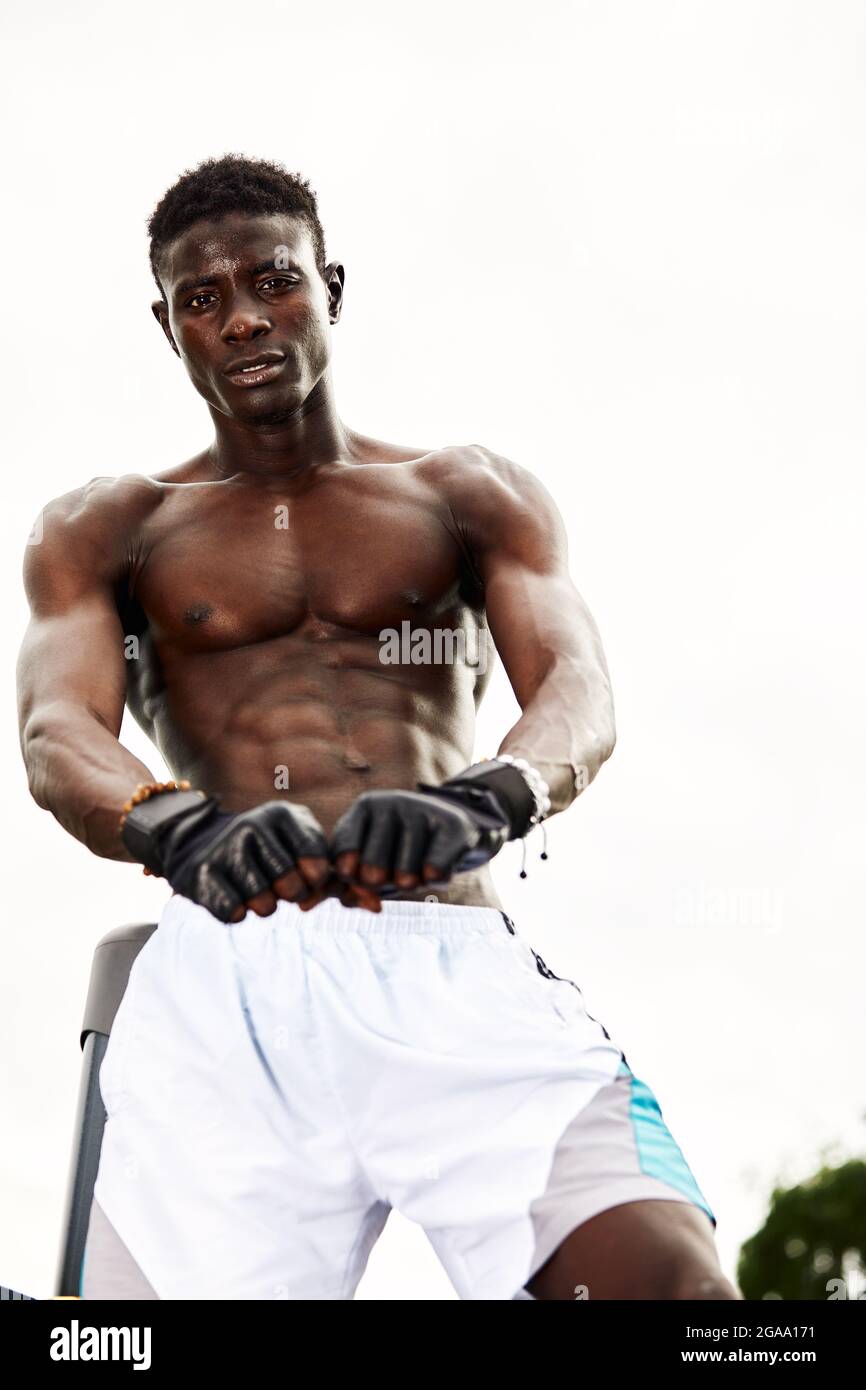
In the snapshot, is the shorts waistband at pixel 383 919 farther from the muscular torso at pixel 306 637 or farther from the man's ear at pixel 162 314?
the man's ear at pixel 162 314

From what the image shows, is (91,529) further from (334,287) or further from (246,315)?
(334,287)

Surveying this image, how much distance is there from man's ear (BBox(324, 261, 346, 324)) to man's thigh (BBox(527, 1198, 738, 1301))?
6.34 feet

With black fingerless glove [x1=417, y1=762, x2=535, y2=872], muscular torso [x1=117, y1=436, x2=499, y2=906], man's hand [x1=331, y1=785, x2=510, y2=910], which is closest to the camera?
man's hand [x1=331, y1=785, x2=510, y2=910]

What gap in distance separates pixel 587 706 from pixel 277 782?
0.54m

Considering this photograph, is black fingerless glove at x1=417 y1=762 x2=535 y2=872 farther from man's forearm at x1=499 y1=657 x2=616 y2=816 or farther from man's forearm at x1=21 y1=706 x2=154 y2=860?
man's forearm at x1=21 y1=706 x2=154 y2=860

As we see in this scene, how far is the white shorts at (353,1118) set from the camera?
2072 millimetres

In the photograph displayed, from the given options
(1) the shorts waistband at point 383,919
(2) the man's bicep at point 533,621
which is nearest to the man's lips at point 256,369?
(2) the man's bicep at point 533,621

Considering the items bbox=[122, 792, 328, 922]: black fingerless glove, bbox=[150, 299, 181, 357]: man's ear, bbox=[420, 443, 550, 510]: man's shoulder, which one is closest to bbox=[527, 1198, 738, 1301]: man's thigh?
bbox=[122, 792, 328, 922]: black fingerless glove

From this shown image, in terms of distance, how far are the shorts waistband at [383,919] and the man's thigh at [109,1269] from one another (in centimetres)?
49

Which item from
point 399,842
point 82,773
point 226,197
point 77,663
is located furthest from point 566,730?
point 226,197

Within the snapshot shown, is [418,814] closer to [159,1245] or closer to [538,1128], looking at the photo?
[538,1128]

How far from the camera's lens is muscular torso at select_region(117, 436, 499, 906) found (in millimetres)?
2551
